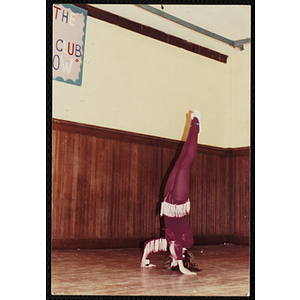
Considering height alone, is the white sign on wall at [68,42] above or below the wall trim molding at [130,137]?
above

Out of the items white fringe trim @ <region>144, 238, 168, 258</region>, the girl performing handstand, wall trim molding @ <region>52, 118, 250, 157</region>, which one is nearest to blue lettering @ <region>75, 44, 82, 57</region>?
wall trim molding @ <region>52, 118, 250, 157</region>

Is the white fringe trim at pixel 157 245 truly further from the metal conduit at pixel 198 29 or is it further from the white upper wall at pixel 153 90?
the metal conduit at pixel 198 29

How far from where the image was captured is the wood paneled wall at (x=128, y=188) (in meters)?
3.76

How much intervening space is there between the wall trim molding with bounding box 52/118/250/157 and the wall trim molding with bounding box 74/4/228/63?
1.20 metres

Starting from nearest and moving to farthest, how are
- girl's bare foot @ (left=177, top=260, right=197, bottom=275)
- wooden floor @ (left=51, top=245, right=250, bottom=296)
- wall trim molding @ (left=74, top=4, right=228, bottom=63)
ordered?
wooden floor @ (left=51, top=245, right=250, bottom=296) < girl's bare foot @ (left=177, top=260, right=197, bottom=275) < wall trim molding @ (left=74, top=4, right=228, bottom=63)

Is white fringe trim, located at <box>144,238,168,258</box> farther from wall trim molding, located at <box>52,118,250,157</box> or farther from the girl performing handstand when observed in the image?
wall trim molding, located at <box>52,118,250,157</box>

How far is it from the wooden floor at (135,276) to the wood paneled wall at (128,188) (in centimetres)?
35

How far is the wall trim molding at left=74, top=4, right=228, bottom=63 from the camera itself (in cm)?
405

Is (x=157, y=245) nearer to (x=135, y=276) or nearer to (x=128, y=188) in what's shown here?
(x=135, y=276)

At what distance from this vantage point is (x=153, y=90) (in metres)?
4.50

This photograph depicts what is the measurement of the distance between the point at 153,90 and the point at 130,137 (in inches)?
26.4

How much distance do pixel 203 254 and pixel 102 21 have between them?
270cm

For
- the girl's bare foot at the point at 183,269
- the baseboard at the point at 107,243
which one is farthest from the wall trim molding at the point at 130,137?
the girl's bare foot at the point at 183,269

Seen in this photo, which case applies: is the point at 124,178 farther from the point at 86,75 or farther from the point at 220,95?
the point at 220,95
